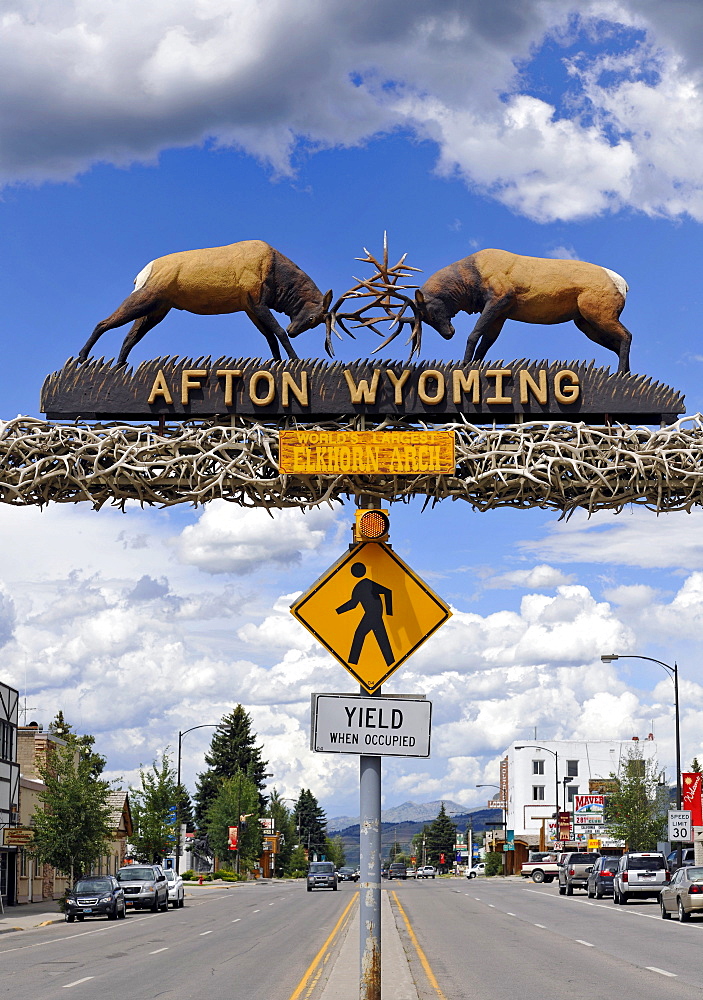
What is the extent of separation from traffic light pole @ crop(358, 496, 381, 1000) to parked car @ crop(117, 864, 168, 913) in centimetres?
3745

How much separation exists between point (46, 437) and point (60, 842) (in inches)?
1424

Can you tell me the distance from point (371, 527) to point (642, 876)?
3863 cm

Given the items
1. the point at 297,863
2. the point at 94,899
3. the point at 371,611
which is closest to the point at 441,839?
the point at 297,863

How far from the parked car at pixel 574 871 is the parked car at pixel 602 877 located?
3.09 metres

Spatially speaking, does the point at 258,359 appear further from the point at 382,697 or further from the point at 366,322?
the point at 382,697

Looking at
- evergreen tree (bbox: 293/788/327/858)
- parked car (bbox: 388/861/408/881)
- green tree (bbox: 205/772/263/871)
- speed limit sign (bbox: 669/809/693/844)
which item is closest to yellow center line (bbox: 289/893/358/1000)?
speed limit sign (bbox: 669/809/693/844)

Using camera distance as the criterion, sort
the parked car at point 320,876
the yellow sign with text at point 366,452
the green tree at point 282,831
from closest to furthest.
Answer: the yellow sign with text at point 366,452, the parked car at point 320,876, the green tree at point 282,831

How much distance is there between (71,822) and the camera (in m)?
43.4

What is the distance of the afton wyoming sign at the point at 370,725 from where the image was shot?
686cm

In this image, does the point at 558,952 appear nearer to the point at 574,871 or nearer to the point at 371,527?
the point at 371,527

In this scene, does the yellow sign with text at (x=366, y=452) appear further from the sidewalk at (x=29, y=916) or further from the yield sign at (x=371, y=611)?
the sidewalk at (x=29, y=916)

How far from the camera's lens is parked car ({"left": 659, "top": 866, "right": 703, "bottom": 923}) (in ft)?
104

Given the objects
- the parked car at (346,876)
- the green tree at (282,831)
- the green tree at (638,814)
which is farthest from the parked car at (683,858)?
the green tree at (282,831)

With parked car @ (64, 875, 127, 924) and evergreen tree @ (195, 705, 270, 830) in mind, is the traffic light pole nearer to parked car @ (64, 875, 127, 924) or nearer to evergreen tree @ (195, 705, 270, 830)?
parked car @ (64, 875, 127, 924)
